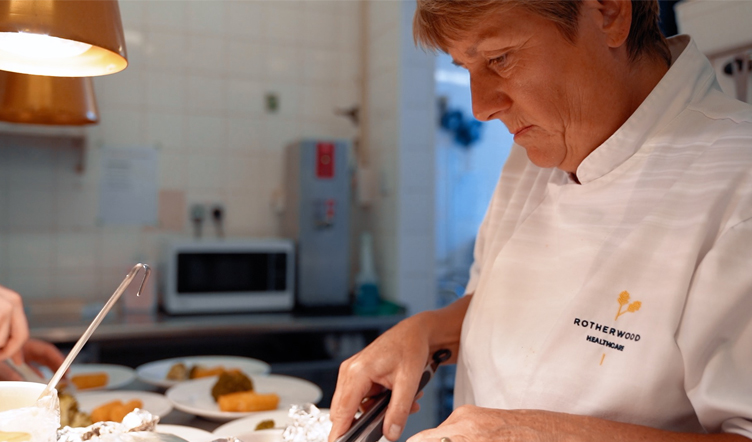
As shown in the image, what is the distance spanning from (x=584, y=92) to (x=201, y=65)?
2.69m

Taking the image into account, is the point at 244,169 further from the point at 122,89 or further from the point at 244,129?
the point at 122,89

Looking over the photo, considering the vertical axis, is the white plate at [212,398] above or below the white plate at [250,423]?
below

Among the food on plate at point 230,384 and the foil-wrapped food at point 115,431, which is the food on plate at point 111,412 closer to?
the food on plate at point 230,384

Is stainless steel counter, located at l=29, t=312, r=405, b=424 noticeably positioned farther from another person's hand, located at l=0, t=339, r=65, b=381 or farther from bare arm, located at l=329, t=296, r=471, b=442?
bare arm, located at l=329, t=296, r=471, b=442

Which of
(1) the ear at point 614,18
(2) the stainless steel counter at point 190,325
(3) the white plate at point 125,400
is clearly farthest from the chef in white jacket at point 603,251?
(2) the stainless steel counter at point 190,325

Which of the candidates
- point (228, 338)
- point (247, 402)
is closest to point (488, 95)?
point (247, 402)

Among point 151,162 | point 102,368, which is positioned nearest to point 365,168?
point 151,162

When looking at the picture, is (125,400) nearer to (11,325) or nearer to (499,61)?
(11,325)

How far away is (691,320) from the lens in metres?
0.68

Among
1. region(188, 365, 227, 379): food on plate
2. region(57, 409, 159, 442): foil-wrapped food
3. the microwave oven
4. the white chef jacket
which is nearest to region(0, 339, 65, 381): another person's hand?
region(188, 365, 227, 379): food on plate

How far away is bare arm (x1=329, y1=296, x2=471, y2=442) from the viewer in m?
0.87

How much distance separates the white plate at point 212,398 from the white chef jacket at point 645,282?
1.63ft

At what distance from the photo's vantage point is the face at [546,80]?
798 millimetres

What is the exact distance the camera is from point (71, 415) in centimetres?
105
